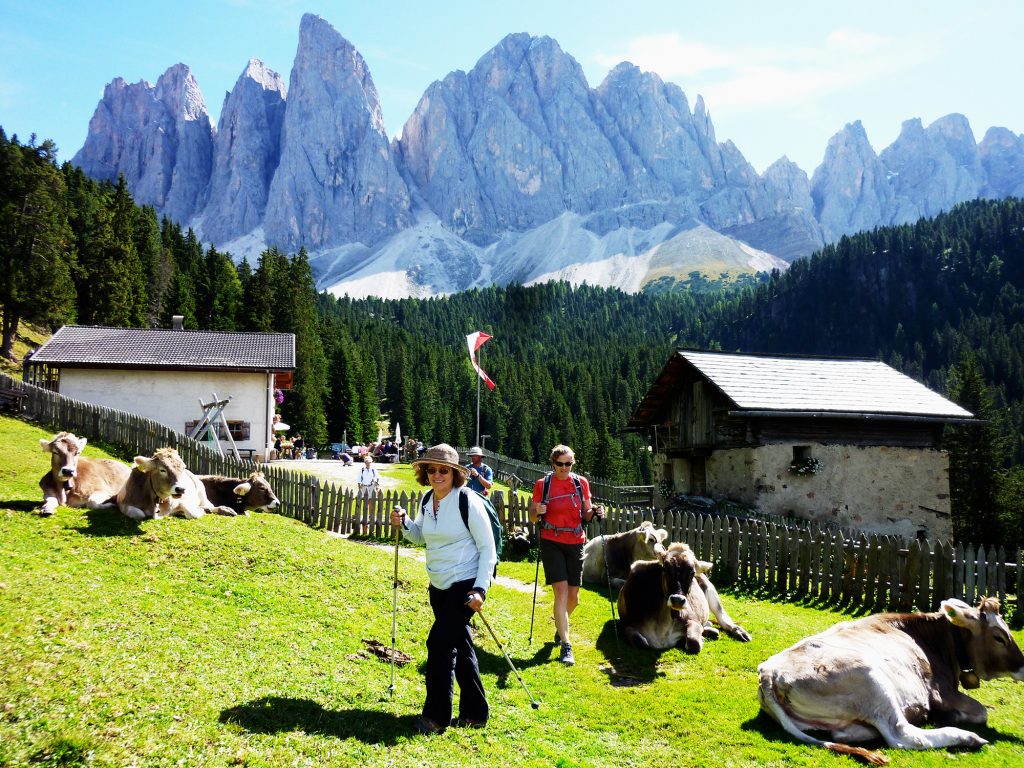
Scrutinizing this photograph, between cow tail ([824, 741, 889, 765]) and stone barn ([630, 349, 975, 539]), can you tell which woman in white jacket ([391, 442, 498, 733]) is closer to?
cow tail ([824, 741, 889, 765])

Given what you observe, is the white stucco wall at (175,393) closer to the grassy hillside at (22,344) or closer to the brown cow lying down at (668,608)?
the grassy hillside at (22,344)

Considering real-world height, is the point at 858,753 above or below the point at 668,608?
below

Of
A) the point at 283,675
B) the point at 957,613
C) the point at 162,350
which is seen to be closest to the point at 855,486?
the point at 957,613

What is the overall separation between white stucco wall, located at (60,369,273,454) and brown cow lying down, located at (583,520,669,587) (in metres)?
24.4

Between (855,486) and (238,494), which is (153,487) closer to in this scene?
(238,494)

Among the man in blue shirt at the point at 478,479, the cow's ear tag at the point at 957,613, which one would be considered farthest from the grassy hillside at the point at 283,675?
the man in blue shirt at the point at 478,479

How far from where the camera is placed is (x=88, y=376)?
31312 mm

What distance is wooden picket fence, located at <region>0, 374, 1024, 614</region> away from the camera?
40.1 feet

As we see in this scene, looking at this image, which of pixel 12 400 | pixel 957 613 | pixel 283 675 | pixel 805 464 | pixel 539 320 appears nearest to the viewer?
pixel 283 675

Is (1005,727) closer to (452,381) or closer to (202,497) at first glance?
(202,497)

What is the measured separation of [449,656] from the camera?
5.42m

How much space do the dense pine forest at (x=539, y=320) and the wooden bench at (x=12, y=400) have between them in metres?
22.5

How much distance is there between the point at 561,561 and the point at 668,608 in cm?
168

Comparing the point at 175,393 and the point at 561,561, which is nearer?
the point at 561,561
